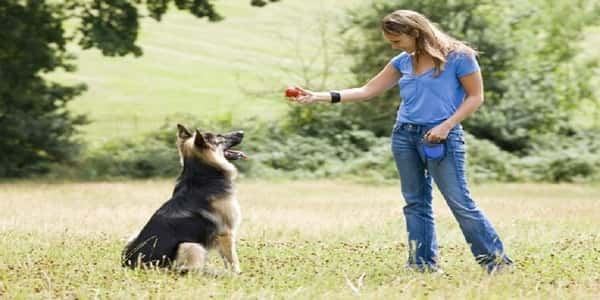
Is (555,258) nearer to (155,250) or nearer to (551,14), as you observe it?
(155,250)

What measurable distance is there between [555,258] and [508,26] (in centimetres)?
1648

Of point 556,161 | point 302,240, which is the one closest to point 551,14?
point 556,161

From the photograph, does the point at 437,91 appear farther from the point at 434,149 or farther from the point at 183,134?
the point at 183,134

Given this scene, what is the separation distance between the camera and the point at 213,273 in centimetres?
791

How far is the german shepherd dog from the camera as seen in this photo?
7.94 meters

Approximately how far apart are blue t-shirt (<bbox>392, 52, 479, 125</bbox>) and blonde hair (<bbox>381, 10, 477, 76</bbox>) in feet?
0.19

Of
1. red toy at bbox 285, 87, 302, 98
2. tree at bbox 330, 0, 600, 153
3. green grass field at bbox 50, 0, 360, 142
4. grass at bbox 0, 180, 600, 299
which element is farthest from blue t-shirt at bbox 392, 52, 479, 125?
green grass field at bbox 50, 0, 360, 142

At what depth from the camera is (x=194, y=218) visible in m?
8.30

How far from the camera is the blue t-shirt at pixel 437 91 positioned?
780cm

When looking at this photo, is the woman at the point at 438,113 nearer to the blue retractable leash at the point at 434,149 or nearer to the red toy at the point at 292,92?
the blue retractable leash at the point at 434,149

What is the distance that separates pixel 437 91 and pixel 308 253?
221cm

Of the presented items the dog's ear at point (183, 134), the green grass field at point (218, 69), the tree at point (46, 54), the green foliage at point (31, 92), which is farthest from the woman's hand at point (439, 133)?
the green grass field at point (218, 69)

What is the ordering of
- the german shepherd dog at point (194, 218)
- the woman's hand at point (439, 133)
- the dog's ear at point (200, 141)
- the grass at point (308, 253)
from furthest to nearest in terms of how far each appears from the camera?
the dog's ear at point (200, 141) < the german shepherd dog at point (194, 218) < the woman's hand at point (439, 133) < the grass at point (308, 253)

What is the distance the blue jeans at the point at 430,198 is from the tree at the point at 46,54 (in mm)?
13090
